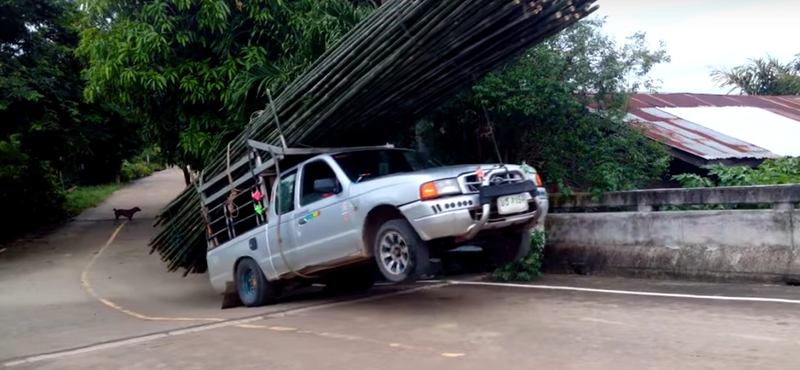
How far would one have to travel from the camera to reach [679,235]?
9531 mm

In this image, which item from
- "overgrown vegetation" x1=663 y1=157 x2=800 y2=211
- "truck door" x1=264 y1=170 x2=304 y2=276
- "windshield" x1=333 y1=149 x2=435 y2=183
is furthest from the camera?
"overgrown vegetation" x1=663 y1=157 x2=800 y2=211

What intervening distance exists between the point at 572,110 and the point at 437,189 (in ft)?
15.2

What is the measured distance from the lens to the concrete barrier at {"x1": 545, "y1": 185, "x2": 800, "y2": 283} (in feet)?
28.5

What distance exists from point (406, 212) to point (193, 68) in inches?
276

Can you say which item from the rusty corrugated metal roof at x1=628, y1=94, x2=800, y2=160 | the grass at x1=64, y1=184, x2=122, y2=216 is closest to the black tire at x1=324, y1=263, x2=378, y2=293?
the rusty corrugated metal roof at x1=628, y1=94, x2=800, y2=160

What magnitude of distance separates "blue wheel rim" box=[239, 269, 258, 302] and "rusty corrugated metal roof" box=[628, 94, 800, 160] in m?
6.56

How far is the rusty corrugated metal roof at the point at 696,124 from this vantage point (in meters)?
13.0

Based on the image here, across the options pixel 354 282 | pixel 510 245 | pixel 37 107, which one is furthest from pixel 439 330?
pixel 37 107

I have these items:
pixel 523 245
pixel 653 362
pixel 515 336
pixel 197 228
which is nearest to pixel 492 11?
pixel 523 245

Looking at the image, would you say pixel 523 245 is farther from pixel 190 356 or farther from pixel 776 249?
pixel 190 356

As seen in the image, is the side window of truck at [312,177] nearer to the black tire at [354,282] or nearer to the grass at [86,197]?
the black tire at [354,282]

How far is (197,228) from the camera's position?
11.5 metres

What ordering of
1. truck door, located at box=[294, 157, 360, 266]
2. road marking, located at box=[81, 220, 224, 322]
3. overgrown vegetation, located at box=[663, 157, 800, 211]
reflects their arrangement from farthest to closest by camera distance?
overgrown vegetation, located at box=[663, 157, 800, 211], road marking, located at box=[81, 220, 224, 322], truck door, located at box=[294, 157, 360, 266]

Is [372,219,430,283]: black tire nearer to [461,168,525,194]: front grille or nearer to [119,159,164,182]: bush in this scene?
[461,168,525,194]: front grille
